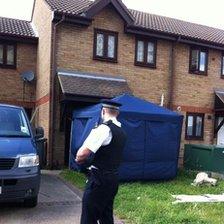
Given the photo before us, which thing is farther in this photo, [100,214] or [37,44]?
[37,44]

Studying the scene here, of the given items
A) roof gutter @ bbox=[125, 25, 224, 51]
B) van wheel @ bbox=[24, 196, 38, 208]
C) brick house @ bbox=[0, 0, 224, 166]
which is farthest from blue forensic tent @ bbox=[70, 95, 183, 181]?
roof gutter @ bbox=[125, 25, 224, 51]

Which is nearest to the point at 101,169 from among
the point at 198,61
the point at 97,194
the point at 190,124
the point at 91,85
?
the point at 97,194

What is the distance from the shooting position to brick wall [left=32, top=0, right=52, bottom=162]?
14.4 meters

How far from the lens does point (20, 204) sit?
320 inches

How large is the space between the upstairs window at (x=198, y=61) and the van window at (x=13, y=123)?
9847 mm

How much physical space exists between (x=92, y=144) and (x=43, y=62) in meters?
10.8

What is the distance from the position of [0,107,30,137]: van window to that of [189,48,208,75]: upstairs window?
9.85 metres

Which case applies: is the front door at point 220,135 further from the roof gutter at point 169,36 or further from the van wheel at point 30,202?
the van wheel at point 30,202

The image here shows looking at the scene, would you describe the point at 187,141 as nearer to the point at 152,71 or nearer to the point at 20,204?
the point at 152,71

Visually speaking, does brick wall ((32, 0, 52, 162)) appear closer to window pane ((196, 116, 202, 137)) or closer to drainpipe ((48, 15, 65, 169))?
drainpipe ((48, 15, 65, 169))

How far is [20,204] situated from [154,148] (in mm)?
4707

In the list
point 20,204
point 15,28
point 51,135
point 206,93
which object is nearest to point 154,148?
point 51,135

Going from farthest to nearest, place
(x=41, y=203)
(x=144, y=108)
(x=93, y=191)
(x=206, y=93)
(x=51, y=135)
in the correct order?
(x=206, y=93) → (x=51, y=135) → (x=144, y=108) → (x=41, y=203) → (x=93, y=191)

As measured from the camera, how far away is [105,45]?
15273 millimetres
